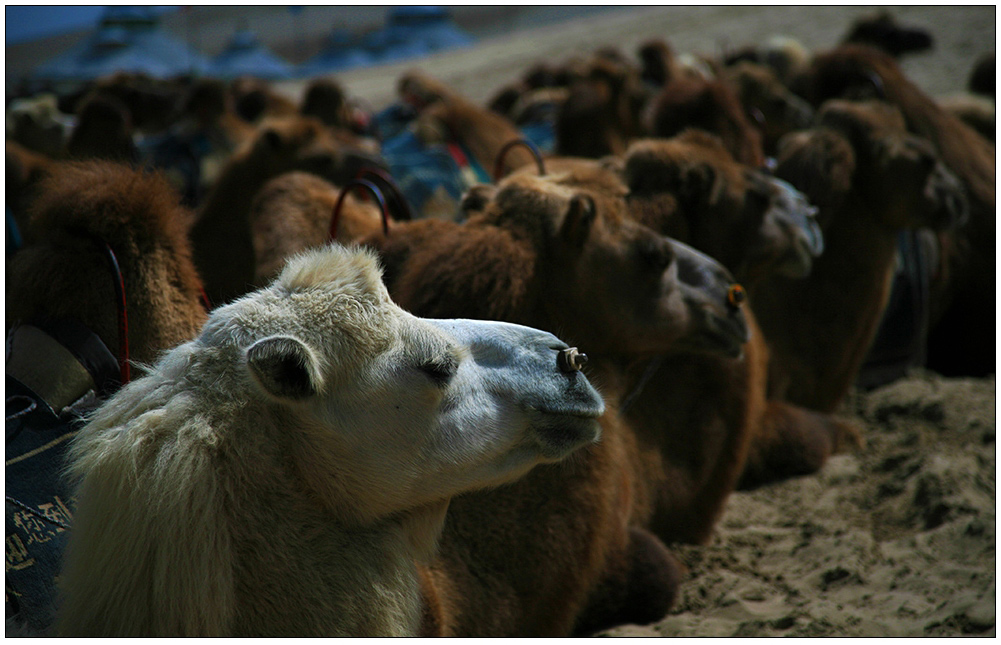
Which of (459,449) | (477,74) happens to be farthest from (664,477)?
(477,74)

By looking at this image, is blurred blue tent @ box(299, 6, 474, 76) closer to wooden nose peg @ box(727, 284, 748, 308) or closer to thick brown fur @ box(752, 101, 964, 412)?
thick brown fur @ box(752, 101, 964, 412)

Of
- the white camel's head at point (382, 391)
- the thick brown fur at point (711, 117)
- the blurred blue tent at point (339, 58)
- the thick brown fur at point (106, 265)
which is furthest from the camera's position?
the blurred blue tent at point (339, 58)

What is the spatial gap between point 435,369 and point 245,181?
368cm

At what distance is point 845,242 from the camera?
5270 millimetres

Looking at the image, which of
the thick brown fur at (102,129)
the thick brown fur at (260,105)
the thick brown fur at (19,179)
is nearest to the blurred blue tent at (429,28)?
the thick brown fur at (260,105)

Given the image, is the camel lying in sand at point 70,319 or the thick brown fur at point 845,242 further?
the thick brown fur at point 845,242

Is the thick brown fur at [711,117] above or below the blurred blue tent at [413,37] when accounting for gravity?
above

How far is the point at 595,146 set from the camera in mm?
6672

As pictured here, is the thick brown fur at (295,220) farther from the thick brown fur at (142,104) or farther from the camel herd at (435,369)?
the thick brown fur at (142,104)

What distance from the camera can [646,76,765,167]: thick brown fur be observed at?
5.24 metres

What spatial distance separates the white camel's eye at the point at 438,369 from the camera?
75.0 inches

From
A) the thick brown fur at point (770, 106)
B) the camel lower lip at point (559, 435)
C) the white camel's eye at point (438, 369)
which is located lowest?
the thick brown fur at point (770, 106)

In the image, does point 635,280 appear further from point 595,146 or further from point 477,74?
point 477,74

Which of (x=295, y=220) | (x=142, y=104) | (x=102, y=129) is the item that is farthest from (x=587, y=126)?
(x=142, y=104)
